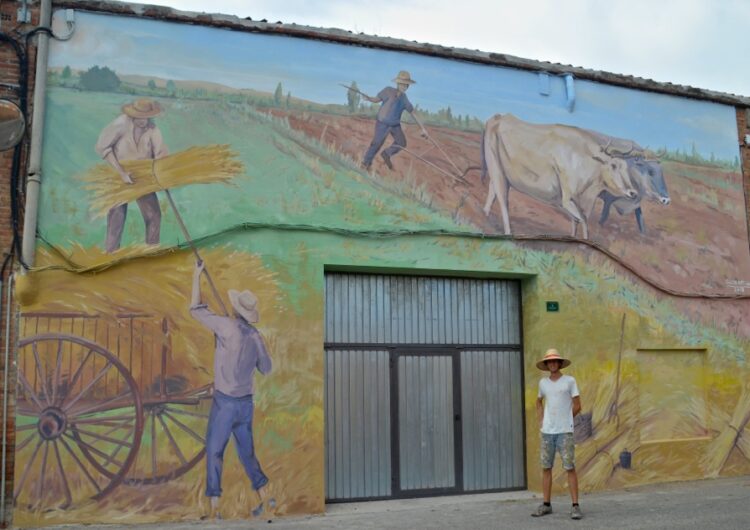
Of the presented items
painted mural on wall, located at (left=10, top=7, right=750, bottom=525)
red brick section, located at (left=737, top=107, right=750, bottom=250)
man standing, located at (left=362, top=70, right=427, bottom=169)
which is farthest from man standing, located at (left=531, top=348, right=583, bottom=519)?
red brick section, located at (left=737, top=107, right=750, bottom=250)

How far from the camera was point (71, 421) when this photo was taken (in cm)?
925

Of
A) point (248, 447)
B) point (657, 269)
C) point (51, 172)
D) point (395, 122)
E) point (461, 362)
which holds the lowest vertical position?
point (248, 447)

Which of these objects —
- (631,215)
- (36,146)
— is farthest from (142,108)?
(631,215)

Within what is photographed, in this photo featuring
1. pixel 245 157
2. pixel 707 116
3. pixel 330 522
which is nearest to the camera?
pixel 330 522

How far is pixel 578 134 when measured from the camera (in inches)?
486

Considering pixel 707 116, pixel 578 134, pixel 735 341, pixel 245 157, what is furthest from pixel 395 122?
pixel 735 341

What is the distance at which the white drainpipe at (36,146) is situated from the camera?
927cm

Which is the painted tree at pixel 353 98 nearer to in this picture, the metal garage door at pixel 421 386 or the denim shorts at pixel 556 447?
the metal garage door at pixel 421 386

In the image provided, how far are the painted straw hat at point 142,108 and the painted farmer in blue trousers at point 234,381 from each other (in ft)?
6.15

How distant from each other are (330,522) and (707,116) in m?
8.69

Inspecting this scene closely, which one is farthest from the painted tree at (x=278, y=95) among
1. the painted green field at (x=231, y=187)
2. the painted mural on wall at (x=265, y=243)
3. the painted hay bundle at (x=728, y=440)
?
the painted hay bundle at (x=728, y=440)

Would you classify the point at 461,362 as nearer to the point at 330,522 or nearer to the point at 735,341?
the point at 330,522

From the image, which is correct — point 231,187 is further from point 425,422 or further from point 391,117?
point 425,422

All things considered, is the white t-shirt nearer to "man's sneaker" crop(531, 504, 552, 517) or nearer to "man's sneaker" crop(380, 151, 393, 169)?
"man's sneaker" crop(531, 504, 552, 517)
